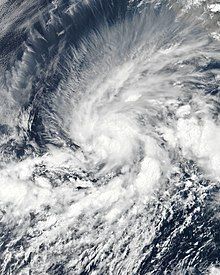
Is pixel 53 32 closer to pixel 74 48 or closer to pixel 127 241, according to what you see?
pixel 74 48

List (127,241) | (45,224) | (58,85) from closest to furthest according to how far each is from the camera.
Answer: (127,241)
(45,224)
(58,85)

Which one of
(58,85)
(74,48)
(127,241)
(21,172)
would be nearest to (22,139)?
(21,172)

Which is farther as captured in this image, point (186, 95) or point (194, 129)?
point (186, 95)

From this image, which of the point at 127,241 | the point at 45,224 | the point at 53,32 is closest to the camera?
the point at 127,241

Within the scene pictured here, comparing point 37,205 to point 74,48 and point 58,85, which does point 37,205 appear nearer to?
point 58,85

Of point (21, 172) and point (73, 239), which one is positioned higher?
point (21, 172)

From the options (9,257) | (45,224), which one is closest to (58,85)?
(45,224)

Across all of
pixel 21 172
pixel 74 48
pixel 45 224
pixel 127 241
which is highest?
pixel 74 48
